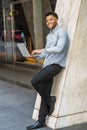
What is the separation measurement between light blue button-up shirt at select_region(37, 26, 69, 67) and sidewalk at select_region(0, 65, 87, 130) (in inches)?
48.1

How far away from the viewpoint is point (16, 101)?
9469mm

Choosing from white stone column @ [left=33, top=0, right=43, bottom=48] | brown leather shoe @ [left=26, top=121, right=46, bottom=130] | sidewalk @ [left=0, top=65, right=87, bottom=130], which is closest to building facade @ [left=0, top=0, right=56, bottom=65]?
white stone column @ [left=33, top=0, right=43, bottom=48]

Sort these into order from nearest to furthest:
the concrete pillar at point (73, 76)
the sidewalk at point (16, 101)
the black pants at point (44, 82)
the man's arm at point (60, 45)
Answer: the man's arm at point (60, 45)
the black pants at point (44, 82)
the concrete pillar at point (73, 76)
the sidewalk at point (16, 101)

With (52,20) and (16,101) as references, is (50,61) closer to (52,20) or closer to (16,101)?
(52,20)

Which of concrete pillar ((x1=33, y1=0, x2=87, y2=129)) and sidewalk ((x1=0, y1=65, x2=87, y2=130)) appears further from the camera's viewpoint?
sidewalk ((x1=0, y1=65, x2=87, y2=130))

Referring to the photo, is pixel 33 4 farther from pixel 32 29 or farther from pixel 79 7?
pixel 79 7

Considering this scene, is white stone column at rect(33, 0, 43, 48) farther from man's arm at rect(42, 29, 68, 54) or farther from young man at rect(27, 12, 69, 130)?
man's arm at rect(42, 29, 68, 54)

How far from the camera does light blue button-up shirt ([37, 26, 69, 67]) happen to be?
6.50 m

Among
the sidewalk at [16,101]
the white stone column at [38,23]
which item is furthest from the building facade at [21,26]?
the sidewalk at [16,101]

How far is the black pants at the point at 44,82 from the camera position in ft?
21.8

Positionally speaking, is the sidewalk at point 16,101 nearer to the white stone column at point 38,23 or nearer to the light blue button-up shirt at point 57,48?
the white stone column at point 38,23

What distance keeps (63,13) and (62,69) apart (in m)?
Result: 1.07

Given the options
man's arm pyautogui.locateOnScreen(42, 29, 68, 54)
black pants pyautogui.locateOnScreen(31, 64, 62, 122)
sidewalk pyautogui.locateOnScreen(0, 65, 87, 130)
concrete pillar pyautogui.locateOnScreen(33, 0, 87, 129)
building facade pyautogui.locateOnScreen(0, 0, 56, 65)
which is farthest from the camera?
building facade pyautogui.locateOnScreen(0, 0, 56, 65)

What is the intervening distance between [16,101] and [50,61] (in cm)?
298
